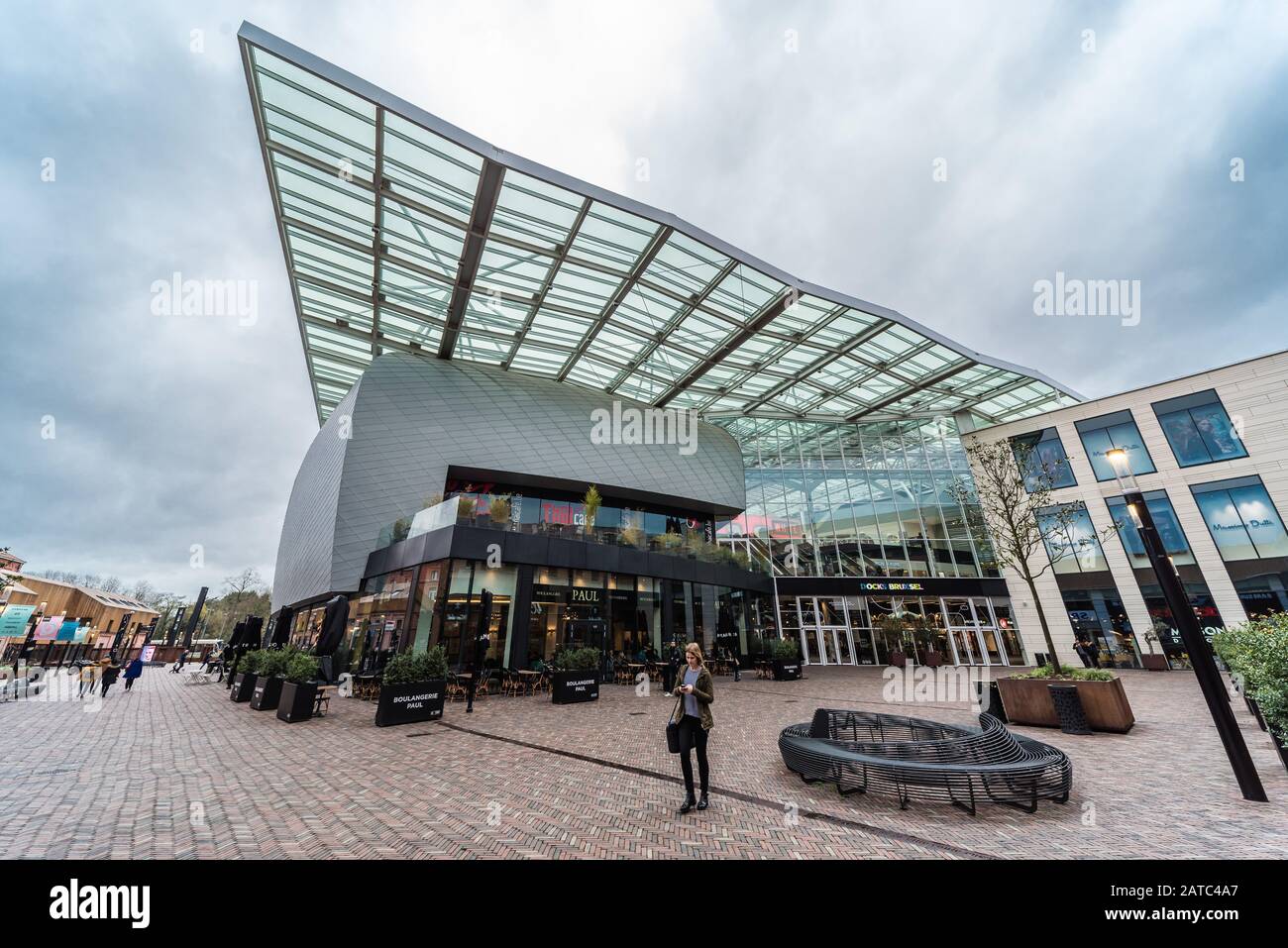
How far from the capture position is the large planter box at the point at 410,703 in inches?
363

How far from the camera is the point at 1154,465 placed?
67.5ft

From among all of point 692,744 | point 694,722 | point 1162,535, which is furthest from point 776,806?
point 1162,535

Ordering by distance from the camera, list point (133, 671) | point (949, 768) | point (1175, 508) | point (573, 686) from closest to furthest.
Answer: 1. point (949, 768)
2. point (573, 686)
3. point (133, 671)
4. point (1175, 508)

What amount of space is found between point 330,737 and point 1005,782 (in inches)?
387

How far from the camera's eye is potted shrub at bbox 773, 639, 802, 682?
17.3 m

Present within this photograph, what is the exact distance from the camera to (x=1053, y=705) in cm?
862

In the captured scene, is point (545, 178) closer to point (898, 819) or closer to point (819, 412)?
point (898, 819)

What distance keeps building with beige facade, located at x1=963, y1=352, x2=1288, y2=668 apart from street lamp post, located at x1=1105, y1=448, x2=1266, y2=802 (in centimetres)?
1250

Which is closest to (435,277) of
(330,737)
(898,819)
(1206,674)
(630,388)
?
(630,388)

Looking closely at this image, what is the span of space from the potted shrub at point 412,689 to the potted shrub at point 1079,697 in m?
11.8

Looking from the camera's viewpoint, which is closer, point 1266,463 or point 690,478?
point 1266,463

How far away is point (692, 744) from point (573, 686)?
8.36 m

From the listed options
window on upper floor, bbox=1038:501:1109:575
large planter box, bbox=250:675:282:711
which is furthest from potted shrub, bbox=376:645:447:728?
window on upper floor, bbox=1038:501:1109:575

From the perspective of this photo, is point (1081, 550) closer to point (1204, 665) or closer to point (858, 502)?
point (858, 502)
